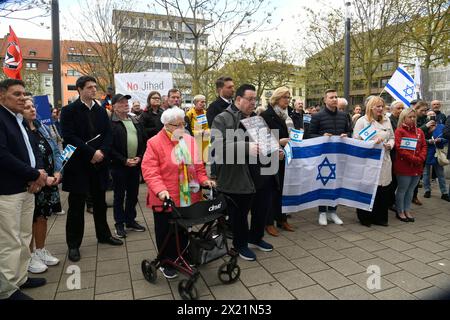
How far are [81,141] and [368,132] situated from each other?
4.17m

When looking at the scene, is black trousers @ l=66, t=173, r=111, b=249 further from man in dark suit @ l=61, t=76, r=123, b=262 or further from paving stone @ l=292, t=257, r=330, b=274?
paving stone @ l=292, t=257, r=330, b=274

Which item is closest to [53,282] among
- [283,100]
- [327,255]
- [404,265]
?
[327,255]

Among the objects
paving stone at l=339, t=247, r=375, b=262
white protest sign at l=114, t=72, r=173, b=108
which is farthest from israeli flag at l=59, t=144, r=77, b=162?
white protest sign at l=114, t=72, r=173, b=108

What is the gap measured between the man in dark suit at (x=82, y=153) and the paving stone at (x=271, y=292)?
7.46 ft

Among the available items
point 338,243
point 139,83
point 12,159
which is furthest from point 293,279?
point 139,83

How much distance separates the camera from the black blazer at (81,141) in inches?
158

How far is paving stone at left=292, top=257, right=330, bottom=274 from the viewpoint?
3700 mm

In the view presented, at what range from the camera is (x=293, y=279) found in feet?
11.4

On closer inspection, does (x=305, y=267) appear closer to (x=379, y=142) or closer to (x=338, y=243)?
(x=338, y=243)

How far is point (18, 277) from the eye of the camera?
304 cm

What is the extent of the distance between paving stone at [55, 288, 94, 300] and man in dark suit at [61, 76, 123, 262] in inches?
31.5

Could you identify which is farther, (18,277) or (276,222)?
(276,222)
